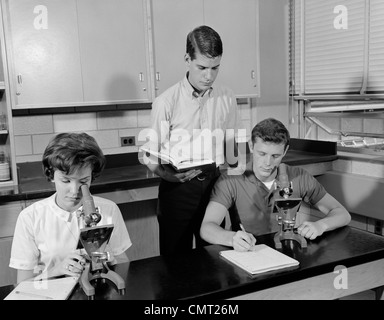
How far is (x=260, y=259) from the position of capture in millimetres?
1488

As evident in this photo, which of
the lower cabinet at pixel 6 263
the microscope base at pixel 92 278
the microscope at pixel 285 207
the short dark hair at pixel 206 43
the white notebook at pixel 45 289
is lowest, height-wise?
the lower cabinet at pixel 6 263

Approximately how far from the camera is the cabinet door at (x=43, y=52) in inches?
107

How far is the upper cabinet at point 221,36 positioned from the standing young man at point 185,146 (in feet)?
2.76

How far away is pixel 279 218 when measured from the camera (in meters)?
1.67

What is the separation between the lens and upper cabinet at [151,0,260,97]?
315 centimetres

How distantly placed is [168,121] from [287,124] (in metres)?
2.00

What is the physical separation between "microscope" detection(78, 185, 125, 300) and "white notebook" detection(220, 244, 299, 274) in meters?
0.41

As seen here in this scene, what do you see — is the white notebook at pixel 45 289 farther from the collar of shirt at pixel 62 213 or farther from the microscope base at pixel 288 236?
the microscope base at pixel 288 236

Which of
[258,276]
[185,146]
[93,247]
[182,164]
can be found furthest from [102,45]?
[258,276]

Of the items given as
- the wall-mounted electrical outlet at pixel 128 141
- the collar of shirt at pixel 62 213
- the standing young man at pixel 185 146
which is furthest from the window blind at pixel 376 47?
the collar of shirt at pixel 62 213

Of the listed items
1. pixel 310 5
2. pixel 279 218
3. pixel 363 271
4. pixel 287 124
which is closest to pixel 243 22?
pixel 310 5

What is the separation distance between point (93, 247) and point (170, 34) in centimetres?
220
